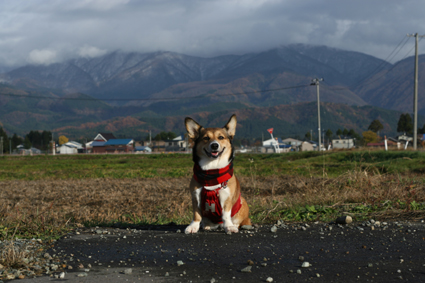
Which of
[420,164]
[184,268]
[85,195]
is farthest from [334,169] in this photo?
[184,268]

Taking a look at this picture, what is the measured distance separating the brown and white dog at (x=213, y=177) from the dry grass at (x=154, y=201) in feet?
6.80

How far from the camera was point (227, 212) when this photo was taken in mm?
6855

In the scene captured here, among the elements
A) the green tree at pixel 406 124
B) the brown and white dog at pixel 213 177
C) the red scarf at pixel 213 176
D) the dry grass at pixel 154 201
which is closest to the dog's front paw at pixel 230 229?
the brown and white dog at pixel 213 177

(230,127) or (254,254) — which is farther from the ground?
(230,127)

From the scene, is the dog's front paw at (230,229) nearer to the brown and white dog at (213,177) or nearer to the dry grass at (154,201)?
the brown and white dog at (213,177)

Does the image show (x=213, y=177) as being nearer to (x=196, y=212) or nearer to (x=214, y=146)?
(x=214, y=146)

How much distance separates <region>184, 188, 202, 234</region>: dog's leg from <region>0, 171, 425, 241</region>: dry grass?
7.25 feet

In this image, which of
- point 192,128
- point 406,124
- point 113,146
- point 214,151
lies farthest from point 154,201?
point 113,146

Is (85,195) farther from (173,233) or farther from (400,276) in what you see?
(400,276)

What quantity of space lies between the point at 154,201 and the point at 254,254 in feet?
31.2

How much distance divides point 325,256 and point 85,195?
13.1m

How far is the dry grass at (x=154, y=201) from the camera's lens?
27.3 ft

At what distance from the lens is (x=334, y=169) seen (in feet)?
90.1

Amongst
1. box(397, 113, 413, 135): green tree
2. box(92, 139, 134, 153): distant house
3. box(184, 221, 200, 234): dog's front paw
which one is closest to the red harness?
box(184, 221, 200, 234): dog's front paw
